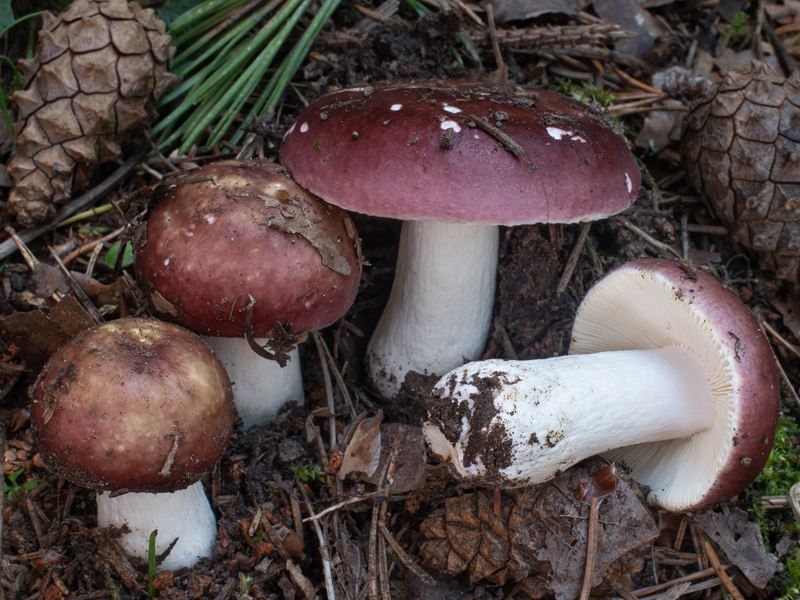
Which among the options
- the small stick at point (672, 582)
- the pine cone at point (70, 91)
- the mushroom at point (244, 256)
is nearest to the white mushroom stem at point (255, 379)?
the mushroom at point (244, 256)

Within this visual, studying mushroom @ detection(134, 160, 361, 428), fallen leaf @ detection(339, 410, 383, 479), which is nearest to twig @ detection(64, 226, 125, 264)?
mushroom @ detection(134, 160, 361, 428)

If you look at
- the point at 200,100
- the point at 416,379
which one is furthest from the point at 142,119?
the point at 416,379

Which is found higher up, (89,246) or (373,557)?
(89,246)

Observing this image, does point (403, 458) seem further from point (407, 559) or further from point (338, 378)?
point (338, 378)

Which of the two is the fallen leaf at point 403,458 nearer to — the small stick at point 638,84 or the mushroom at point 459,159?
the mushroom at point 459,159

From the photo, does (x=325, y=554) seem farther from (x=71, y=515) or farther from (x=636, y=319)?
(x=636, y=319)

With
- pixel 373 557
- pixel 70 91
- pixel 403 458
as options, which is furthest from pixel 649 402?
pixel 70 91

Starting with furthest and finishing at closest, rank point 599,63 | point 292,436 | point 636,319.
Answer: point 599,63 → point 292,436 → point 636,319
